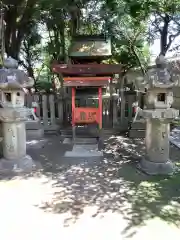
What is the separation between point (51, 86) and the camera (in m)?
14.1

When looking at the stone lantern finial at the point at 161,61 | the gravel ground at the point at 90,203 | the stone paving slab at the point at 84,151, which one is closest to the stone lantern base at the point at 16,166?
the gravel ground at the point at 90,203

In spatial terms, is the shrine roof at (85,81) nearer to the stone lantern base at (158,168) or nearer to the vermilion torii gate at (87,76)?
the vermilion torii gate at (87,76)

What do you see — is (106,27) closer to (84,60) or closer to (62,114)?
(84,60)

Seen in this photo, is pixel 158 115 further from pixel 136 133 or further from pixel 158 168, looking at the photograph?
pixel 136 133

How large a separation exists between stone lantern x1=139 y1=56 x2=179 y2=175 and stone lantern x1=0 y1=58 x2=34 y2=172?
104 inches

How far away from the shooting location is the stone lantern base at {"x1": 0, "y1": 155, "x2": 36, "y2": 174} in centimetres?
603

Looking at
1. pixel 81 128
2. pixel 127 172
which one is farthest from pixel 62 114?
pixel 127 172

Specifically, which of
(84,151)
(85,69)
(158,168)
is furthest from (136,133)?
(158,168)

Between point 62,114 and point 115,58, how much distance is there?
458 centimetres

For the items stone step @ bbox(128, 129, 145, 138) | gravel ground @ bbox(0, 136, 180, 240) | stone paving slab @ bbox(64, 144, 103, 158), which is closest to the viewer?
gravel ground @ bbox(0, 136, 180, 240)

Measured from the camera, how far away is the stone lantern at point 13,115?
5906 mm

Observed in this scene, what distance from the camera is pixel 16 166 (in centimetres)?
611

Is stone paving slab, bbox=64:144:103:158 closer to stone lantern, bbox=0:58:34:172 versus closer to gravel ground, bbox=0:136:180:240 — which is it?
gravel ground, bbox=0:136:180:240

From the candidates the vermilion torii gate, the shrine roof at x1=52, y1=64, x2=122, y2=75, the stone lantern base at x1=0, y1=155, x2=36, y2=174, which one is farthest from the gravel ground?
the shrine roof at x1=52, y1=64, x2=122, y2=75
